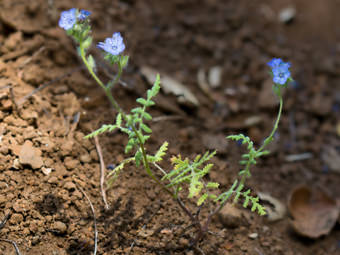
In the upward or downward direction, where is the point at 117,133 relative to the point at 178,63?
downward

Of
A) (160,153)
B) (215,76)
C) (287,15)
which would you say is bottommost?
(160,153)

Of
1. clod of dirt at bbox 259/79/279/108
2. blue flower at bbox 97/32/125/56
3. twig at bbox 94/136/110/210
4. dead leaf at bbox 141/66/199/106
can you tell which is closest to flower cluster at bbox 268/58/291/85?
blue flower at bbox 97/32/125/56

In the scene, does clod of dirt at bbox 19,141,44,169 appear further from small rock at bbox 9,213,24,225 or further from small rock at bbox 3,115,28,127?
small rock at bbox 9,213,24,225

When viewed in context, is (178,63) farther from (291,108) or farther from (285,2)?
(285,2)

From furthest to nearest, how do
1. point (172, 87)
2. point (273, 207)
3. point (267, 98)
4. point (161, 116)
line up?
point (267, 98), point (172, 87), point (161, 116), point (273, 207)

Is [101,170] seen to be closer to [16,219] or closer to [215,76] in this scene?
[16,219]

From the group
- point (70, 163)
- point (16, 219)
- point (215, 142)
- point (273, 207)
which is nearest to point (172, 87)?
point (215, 142)

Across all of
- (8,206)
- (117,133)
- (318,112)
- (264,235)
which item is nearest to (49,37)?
(117,133)

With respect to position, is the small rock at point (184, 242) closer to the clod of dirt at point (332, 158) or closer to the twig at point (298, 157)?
the twig at point (298, 157)
